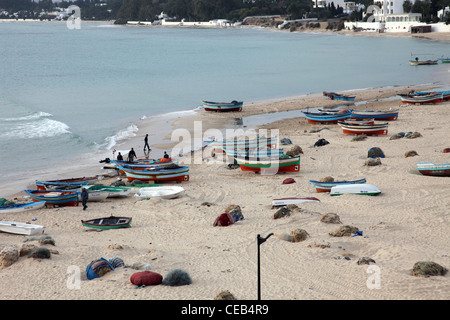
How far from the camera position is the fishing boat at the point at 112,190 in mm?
21344

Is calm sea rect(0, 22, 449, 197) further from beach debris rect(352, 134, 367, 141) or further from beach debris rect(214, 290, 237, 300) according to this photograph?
beach debris rect(214, 290, 237, 300)

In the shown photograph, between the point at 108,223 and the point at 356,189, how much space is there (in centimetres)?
856

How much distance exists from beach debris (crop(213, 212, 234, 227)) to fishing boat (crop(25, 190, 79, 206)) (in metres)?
6.42

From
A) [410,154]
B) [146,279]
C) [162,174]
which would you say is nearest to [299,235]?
[146,279]

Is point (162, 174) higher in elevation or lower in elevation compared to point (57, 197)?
higher

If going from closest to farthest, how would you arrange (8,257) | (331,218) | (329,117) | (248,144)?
(8,257) → (331,218) → (248,144) → (329,117)

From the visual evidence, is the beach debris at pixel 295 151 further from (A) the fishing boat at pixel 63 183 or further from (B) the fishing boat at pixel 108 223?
(B) the fishing boat at pixel 108 223

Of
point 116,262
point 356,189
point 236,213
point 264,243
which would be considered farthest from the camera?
point 356,189

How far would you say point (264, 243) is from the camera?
15.2 meters

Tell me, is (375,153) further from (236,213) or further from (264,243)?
(264,243)

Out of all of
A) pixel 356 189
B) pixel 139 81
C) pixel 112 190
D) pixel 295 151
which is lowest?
pixel 112 190

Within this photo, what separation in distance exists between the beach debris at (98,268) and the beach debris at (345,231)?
Answer: 6.16m
